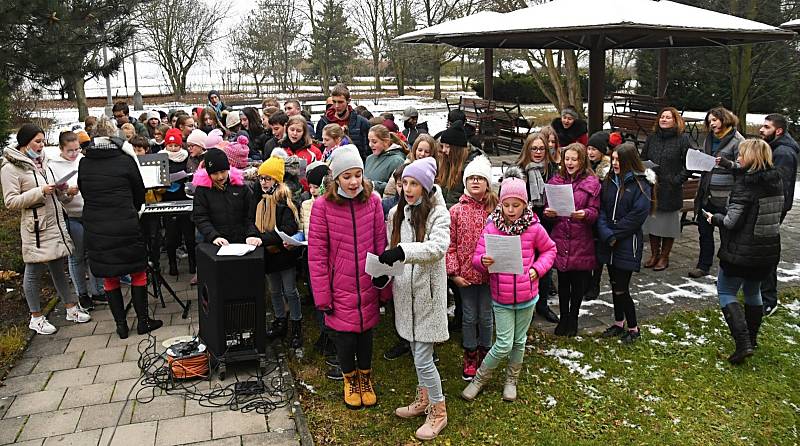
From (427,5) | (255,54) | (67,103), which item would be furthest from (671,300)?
(255,54)

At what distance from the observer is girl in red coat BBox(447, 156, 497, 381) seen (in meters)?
4.40

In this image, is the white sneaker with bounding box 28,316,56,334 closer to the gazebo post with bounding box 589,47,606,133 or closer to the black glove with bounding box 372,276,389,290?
the black glove with bounding box 372,276,389,290

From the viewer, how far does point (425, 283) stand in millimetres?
3889

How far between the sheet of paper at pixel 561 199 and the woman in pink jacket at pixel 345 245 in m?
1.70

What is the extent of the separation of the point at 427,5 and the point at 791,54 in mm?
20296

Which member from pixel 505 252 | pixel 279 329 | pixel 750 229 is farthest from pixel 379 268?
pixel 750 229

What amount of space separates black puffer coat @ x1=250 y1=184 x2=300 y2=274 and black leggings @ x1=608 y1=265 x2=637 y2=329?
8.74 ft

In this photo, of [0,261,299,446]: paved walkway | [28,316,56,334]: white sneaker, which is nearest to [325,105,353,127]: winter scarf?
[0,261,299,446]: paved walkway

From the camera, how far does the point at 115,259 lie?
531cm

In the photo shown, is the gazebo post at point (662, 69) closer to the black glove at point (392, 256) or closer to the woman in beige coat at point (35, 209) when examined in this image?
the black glove at point (392, 256)

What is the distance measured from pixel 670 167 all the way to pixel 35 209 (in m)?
6.45

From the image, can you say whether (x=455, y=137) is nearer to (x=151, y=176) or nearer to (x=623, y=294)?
(x=623, y=294)

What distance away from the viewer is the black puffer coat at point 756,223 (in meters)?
4.72

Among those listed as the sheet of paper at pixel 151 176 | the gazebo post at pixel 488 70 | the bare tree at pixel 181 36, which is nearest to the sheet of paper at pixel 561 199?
the sheet of paper at pixel 151 176
